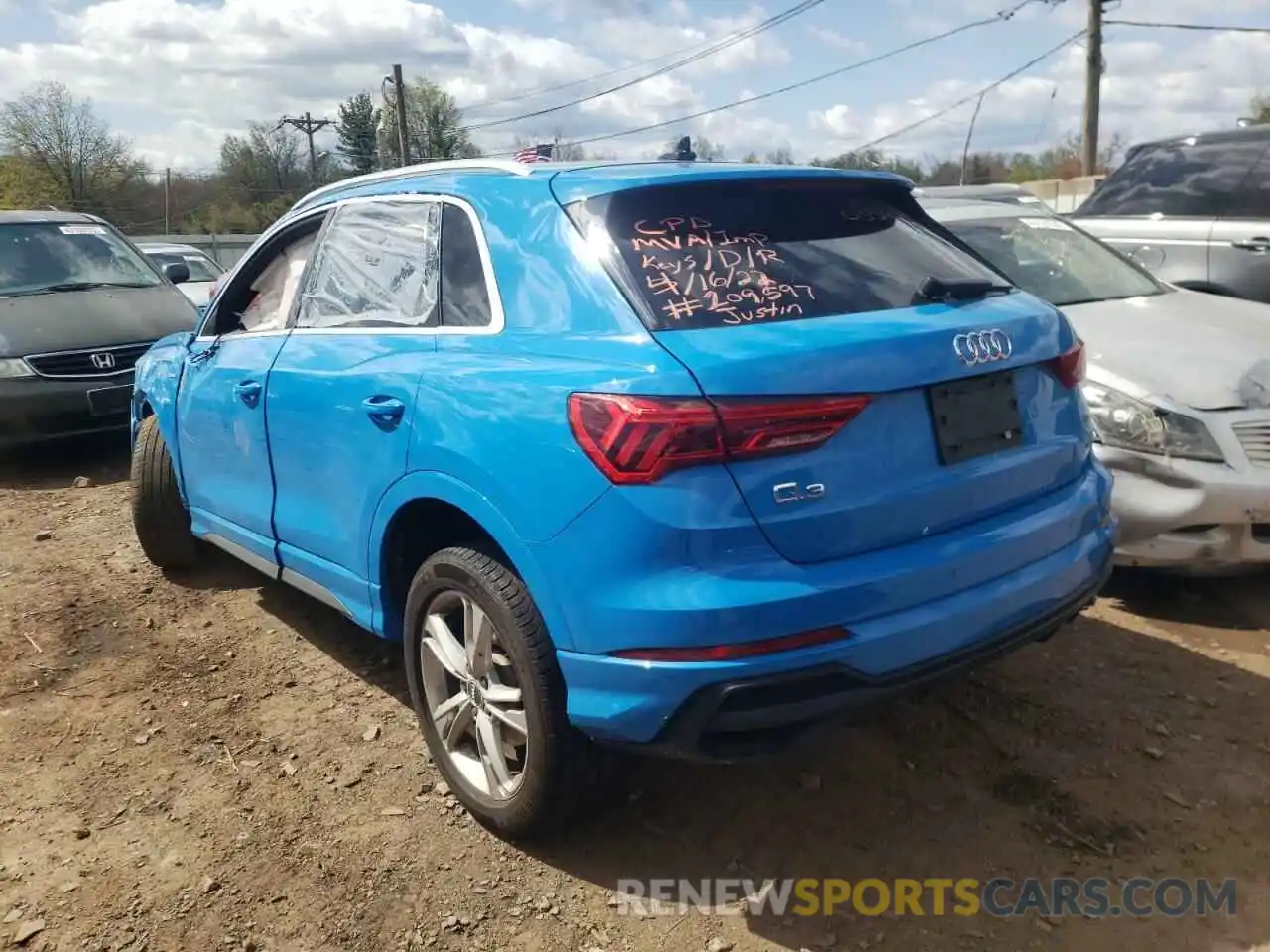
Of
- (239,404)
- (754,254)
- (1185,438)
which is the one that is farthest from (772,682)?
(1185,438)

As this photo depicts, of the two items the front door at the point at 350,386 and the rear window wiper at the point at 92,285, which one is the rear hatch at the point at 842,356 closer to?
the front door at the point at 350,386

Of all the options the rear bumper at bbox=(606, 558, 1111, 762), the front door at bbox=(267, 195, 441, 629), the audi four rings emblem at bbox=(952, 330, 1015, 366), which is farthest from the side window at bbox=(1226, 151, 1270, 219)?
the front door at bbox=(267, 195, 441, 629)

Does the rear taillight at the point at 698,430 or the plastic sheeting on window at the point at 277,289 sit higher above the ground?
the plastic sheeting on window at the point at 277,289

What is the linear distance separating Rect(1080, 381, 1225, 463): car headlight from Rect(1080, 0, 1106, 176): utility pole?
18.4 metres

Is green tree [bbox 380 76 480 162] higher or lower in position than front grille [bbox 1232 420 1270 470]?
higher

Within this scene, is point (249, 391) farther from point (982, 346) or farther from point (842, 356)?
point (982, 346)

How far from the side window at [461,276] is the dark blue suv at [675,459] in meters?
0.01

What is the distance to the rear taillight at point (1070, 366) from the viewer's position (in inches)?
110

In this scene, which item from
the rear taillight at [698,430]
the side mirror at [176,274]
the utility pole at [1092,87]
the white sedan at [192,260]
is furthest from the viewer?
the utility pole at [1092,87]

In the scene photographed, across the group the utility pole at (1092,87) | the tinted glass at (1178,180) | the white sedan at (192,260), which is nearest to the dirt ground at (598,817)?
the tinted glass at (1178,180)

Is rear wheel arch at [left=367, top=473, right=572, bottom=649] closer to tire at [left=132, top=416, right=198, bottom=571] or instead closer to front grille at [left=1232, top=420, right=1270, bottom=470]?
tire at [left=132, top=416, right=198, bottom=571]

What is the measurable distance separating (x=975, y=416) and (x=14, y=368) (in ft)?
21.3

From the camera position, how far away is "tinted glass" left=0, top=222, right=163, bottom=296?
7695 millimetres

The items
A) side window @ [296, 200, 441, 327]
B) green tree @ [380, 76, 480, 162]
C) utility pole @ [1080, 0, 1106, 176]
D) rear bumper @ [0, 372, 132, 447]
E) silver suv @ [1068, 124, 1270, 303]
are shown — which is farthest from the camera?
green tree @ [380, 76, 480, 162]
